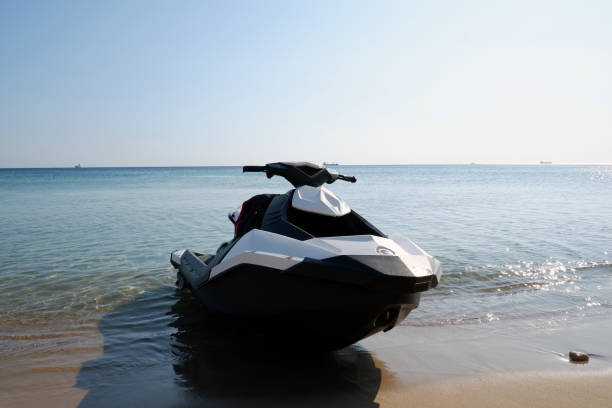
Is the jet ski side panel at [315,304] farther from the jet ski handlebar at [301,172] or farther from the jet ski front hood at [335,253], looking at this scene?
the jet ski handlebar at [301,172]

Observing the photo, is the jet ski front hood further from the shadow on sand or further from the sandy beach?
the sandy beach

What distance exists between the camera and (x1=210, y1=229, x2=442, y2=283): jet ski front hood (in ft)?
8.23

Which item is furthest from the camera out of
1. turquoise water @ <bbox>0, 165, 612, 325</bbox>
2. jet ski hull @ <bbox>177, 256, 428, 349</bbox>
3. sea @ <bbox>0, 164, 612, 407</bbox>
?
turquoise water @ <bbox>0, 165, 612, 325</bbox>

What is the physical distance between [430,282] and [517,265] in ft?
16.1

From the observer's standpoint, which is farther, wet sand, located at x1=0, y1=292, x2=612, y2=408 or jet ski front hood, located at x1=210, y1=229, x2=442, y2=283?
wet sand, located at x1=0, y1=292, x2=612, y2=408

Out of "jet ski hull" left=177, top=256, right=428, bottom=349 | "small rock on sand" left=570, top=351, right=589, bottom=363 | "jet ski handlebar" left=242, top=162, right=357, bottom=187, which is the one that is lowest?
"small rock on sand" left=570, top=351, right=589, bottom=363

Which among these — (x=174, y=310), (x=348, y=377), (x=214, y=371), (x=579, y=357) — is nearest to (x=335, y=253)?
(x=348, y=377)

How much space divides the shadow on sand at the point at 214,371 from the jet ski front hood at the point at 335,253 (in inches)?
24.4

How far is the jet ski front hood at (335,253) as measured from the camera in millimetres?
2508

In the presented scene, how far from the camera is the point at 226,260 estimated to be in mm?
3064

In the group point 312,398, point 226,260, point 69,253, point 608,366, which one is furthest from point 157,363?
point 69,253

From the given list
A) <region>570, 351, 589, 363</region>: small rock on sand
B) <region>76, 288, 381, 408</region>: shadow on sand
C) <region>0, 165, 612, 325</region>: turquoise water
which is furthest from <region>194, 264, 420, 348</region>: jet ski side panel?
<region>0, 165, 612, 325</region>: turquoise water

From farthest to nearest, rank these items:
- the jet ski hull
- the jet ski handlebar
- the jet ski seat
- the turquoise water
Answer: the turquoise water
the jet ski seat
the jet ski handlebar
the jet ski hull

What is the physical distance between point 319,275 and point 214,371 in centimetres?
131
